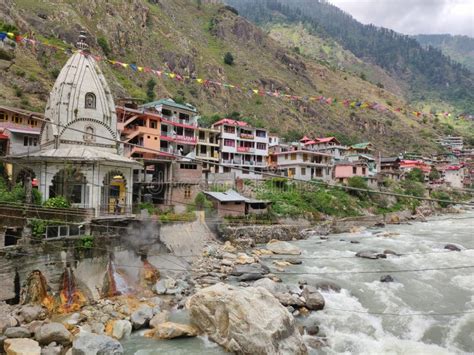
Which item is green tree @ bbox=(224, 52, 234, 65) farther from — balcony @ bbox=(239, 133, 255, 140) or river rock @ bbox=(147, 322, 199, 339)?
river rock @ bbox=(147, 322, 199, 339)

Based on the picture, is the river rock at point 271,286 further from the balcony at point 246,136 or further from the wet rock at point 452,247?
the balcony at point 246,136

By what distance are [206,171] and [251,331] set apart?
30.4 metres

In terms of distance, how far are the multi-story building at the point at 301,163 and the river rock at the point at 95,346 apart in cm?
4051

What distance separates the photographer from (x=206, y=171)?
137 feet

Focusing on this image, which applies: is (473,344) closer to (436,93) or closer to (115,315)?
(115,315)

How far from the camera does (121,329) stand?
46.6 feet

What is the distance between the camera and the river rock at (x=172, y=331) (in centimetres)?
1402

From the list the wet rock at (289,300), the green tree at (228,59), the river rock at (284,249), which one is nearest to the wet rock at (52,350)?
the wet rock at (289,300)

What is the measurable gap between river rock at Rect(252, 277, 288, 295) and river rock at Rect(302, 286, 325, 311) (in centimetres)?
121

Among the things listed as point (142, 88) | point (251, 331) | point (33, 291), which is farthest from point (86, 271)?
point (142, 88)

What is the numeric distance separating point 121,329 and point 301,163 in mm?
40467

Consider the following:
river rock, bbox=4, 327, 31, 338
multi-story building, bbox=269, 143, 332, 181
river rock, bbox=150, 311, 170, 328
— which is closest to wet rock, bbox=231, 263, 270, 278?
river rock, bbox=150, 311, 170, 328

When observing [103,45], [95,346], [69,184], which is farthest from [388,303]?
[103,45]

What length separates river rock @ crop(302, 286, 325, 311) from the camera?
55.7 ft
